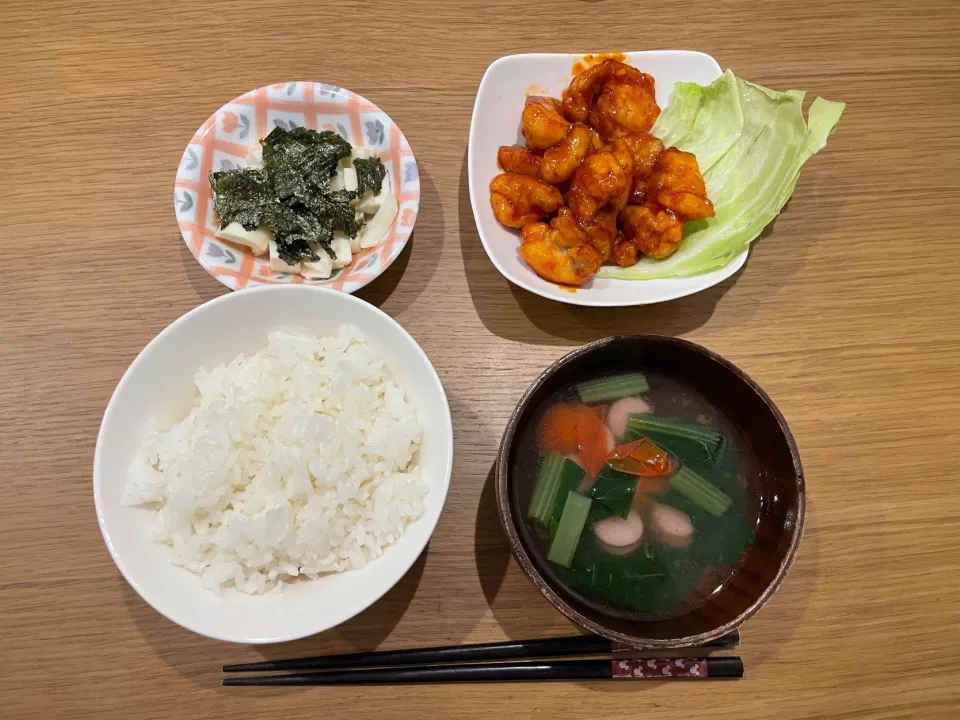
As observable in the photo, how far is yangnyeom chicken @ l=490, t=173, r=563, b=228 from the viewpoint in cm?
207

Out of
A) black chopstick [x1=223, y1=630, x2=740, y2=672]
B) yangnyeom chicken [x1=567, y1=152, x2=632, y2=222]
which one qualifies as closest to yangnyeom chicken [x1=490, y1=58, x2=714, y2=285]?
yangnyeom chicken [x1=567, y1=152, x2=632, y2=222]

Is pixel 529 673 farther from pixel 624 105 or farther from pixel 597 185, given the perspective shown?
pixel 624 105

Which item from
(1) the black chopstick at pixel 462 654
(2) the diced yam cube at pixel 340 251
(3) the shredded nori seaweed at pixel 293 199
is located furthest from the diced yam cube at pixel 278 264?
(1) the black chopstick at pixel 462 654

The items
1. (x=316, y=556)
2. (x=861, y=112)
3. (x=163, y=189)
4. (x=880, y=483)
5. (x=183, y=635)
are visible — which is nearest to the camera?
(x=316, y=556)

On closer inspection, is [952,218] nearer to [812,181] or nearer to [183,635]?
[812,181]

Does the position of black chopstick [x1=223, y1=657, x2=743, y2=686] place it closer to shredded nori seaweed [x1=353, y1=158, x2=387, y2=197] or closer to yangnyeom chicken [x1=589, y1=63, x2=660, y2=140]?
shredded nori seaweed [x1=353, y1=158, x2=387, y2=197]

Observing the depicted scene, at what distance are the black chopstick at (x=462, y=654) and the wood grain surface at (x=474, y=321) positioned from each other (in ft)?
0.12

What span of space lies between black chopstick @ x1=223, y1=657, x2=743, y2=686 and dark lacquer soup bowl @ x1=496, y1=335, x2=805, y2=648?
0.98 ft

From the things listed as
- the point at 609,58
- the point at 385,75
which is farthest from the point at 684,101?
the point at 385,75

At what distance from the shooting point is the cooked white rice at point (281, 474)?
5.22 ft

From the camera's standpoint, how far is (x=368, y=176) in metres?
2.08

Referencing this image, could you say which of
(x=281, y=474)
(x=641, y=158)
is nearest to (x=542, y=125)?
(x=641, y=158)

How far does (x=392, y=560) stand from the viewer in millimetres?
1631

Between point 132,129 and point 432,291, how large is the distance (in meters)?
1.32
